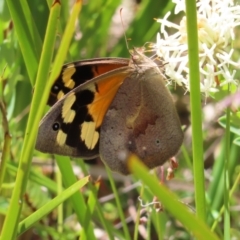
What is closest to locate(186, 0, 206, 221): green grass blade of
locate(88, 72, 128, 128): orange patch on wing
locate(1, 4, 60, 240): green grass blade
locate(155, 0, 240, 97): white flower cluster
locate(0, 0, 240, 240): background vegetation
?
locate(0, 0, 240, 240): background vegetation

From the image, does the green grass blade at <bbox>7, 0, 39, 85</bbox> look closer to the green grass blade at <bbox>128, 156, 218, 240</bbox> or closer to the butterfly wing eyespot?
the butterfly wing eyespot

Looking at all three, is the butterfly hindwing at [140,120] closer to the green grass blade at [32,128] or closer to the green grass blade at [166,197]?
the green grass blade at [32,128]

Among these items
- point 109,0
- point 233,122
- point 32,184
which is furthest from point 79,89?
point 109,0

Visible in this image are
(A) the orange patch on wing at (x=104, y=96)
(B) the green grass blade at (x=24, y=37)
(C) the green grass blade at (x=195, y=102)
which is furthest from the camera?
(A) the orange patch on wing at (x=104, y=96)

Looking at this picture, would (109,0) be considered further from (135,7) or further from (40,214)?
(40,214)

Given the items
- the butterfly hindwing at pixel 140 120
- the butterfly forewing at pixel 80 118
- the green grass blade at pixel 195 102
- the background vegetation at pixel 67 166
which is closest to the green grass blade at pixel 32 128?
the background vegetation at pixel 67 166

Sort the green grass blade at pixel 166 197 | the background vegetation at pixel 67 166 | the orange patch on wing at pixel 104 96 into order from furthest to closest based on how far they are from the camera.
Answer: the orange patch on wing at pixel 104 96 < the background vegetation at pixel 67 166 < the green grass blade at pixel 166 197

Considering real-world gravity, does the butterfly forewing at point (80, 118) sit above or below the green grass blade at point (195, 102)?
below

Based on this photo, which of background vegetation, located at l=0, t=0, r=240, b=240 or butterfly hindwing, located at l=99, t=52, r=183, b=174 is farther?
butterfly hindwing, located at l=99, t=52, r=183, b=174
